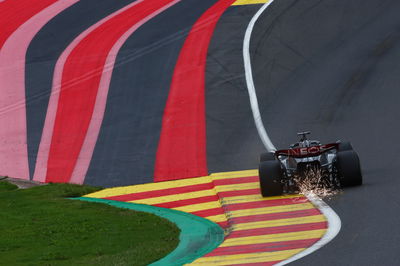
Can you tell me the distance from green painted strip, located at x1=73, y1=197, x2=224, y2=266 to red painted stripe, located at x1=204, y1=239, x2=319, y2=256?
0.95ft

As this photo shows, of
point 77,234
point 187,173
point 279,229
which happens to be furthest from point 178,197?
point 279,229

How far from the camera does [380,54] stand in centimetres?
2595

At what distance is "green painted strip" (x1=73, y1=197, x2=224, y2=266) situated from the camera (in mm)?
11422

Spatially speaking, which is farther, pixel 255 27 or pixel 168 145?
pixel 255 27

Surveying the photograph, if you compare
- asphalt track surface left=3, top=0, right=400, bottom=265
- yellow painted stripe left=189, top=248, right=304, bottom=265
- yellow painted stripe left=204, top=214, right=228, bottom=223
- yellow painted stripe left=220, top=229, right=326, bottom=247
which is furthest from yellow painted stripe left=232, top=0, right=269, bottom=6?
yellow painted stripe left=189, top=248, right=304, bottom=265

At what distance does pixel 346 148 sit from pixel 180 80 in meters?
9.99

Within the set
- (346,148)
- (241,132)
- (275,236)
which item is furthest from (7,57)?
(275,236)

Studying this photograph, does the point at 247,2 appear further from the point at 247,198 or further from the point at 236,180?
the point at 247,198

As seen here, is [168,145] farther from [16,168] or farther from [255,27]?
[255,27]

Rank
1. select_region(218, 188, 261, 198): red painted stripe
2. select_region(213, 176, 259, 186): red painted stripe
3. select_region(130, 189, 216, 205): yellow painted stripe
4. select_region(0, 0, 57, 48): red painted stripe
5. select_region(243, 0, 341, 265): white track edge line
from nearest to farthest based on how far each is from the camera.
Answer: select_region(243, 0, 341, 265): white track edge line → select_region(218, 188, 261, 198): red painted stripe → select_region(130, 189, 216, 205): yellow painted stripe → select_region(213, 176, 259, 186): red painted stripe → select_region(0, 0, 57, 48): red painted stripe

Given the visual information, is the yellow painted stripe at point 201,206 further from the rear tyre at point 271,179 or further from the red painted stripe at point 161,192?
the red painted stripe at point 161,192

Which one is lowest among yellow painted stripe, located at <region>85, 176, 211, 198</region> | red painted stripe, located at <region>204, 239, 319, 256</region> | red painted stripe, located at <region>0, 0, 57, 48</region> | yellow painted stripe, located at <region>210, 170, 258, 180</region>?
red painted stripe, located at <region>204, 239, 319, 256</region>

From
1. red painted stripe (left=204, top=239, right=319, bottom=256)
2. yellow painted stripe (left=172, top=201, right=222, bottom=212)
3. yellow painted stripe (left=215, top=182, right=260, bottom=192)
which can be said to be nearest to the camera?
red painted stripe (left=204, top=239, right=319, bottom=256)

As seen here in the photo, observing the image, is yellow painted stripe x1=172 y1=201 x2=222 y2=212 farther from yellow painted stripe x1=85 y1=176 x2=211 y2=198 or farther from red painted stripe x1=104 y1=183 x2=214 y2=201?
yellow painted stripe x1=85 y1=176 x2=211 y2=198
